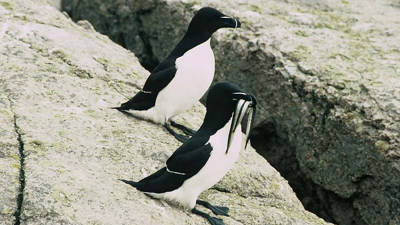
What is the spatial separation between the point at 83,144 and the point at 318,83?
2805 millimetres

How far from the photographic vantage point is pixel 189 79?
19.0 ft

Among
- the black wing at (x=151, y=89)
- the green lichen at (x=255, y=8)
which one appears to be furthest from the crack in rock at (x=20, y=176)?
the green lichen at (x=255, y=8)

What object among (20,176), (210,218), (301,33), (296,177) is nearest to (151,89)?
(210,218)

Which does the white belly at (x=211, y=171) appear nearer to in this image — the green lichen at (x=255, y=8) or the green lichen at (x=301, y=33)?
the green lichen at (x=301, y=33)

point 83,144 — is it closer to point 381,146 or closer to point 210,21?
point 210,21

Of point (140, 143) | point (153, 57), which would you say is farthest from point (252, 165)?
point (153, 57)

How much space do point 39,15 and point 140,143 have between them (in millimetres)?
2915

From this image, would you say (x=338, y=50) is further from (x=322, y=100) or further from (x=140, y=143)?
(x=140, y=143)

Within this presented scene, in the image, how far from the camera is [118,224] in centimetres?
448

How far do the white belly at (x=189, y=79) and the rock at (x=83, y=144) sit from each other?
13.9 inches

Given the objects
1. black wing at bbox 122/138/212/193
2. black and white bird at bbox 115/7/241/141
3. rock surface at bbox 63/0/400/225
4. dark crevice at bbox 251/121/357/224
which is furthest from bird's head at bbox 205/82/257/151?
dark crevice at bbox 251/121/357/224

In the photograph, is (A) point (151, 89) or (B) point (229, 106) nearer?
(B) point (229, 106)

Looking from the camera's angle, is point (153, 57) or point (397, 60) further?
point (153, 57)

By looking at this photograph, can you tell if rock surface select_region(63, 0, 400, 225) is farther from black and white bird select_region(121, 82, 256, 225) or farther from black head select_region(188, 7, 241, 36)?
black and white bird select_region(121, 82, 256, 225)
